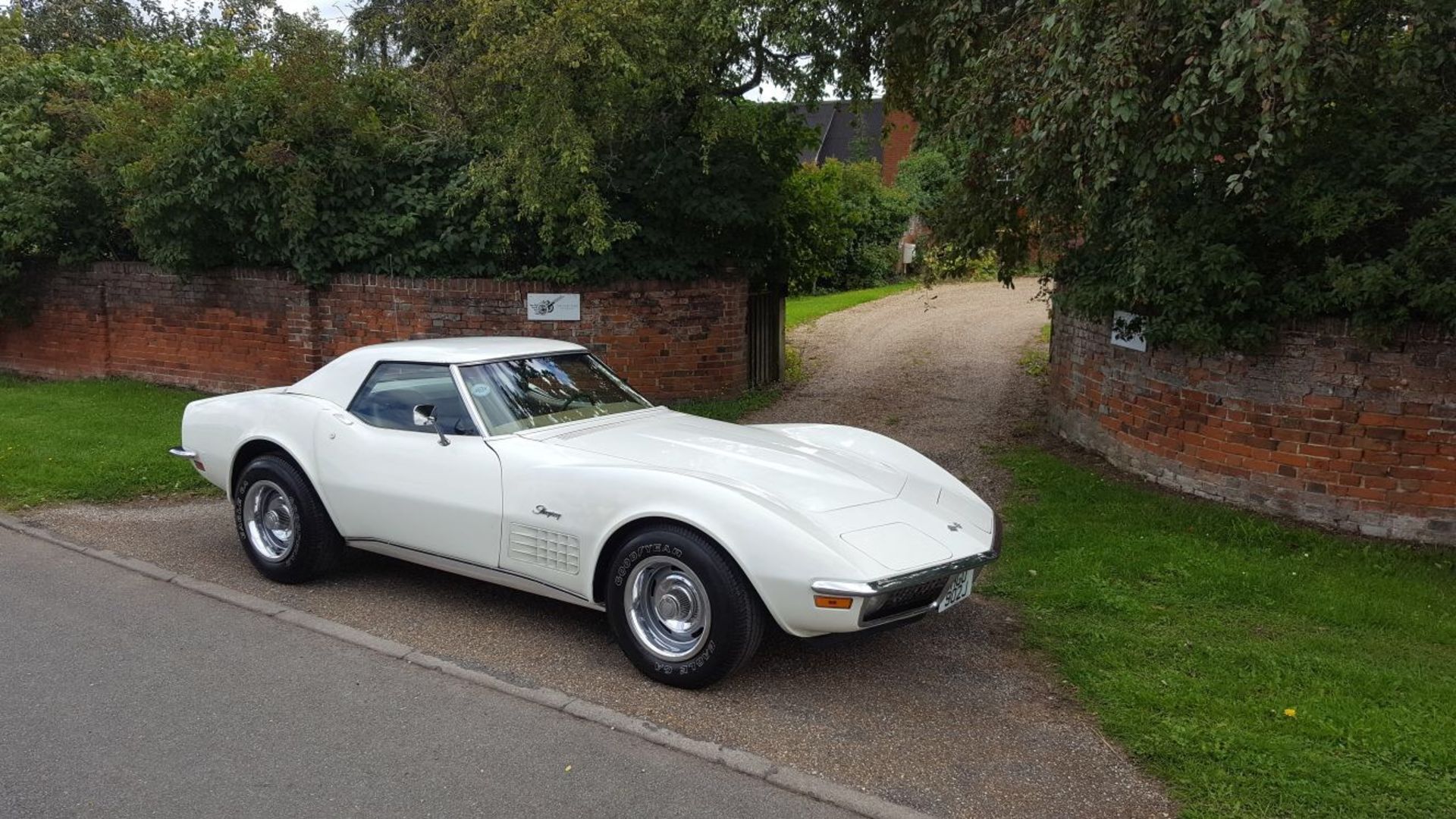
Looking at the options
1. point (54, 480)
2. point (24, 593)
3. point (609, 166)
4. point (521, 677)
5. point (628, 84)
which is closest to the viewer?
point (521, 677)

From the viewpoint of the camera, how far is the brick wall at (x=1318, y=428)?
19.9 ft

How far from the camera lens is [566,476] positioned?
4.54m

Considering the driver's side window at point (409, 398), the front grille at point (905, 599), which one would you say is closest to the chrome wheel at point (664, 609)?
the front grille at point (905, 599)

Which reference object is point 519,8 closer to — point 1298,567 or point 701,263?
point 701,263

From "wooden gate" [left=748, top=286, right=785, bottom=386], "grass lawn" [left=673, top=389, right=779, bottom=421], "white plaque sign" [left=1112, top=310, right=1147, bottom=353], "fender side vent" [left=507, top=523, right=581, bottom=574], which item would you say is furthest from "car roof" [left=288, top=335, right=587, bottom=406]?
"wooden gate" [left=748, top=286, right=785, bottom=386]

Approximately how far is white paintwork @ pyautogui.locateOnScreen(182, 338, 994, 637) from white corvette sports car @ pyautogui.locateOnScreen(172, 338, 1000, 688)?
0.01m

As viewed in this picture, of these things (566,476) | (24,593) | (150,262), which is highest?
(150,262)

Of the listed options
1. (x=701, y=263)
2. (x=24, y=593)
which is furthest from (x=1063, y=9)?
(x=24, y=593)

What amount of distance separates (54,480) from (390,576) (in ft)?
12.2

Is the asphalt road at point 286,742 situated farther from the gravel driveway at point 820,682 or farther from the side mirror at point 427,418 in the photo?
the side mirror at point 427,418

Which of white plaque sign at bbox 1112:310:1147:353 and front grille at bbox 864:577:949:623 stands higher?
white plaque sign at bbox 1112:310:1147:353

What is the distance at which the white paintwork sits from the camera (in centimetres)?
401

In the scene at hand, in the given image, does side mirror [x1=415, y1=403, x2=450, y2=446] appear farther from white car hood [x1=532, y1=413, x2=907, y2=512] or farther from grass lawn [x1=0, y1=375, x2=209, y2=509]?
grass lawn [x1=0, y1=375, x2=209, y2=509]

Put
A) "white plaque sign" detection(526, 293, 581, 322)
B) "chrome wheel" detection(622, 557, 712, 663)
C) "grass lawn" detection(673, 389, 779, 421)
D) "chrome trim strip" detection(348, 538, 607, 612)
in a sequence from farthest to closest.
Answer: "white plaque sign" detection(526, 293, 581, 322), "grass lawn" detection(673, 389, 779, 421), "chrome trim strip" detection(348, 538, 607, 612), "chrome wheel" detection(622, 557, 712, 663)
